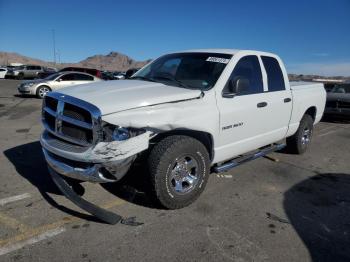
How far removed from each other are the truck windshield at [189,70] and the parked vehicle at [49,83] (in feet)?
42.6

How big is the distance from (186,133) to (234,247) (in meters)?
Answer: 1.47

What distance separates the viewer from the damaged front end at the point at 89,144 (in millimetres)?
3562

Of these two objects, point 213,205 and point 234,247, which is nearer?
point 234,247

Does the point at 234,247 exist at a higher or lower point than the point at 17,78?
higher

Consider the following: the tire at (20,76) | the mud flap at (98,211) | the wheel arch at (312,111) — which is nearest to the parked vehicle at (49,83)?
the wheel arch at (312,111)

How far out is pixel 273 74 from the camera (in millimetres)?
5820

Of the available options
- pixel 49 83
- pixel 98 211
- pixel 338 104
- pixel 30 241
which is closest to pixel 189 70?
pixel 98 211

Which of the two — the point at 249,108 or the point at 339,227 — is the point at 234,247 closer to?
the point at 339,227

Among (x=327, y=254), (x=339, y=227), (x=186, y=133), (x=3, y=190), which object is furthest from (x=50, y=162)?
(x=339, y=227)

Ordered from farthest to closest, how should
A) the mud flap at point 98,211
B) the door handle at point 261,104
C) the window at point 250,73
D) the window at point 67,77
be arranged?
the window at point 67,77 → the door handle at point 261,104 → the window at point 250,73 → the mud flap at point 98,211

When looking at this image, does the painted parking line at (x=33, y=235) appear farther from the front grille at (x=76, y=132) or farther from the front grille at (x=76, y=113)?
the front grille at (x=76, y=113)

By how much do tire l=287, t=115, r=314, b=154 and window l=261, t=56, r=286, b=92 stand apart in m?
1.17

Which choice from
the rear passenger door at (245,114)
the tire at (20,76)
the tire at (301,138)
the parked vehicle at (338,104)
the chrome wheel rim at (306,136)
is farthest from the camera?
the tire at (20,76)

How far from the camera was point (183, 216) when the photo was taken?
13.2 ft
